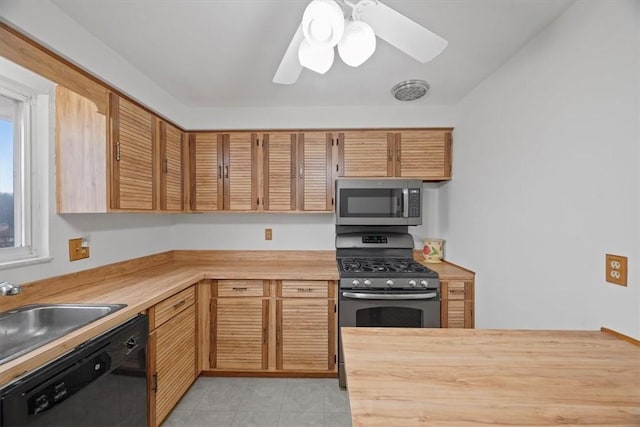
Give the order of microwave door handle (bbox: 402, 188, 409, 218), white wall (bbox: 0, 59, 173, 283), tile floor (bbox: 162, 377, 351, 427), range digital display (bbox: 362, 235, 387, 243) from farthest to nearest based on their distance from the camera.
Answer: range digital display (bbox: 362, 235, 387, 243) < microwave door handle (bbox: 402, 188, 409, 218) < tile floor (bbox: 162, 377, 351, 427) < white wall (bbox: 0, 59, 173, 283)

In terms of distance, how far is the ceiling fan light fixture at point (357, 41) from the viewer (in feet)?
3.10

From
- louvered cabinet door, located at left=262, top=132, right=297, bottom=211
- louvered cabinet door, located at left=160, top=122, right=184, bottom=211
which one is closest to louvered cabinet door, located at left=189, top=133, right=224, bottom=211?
louvered cabinet door, located at left=160, top=122, right=184, bottom=211

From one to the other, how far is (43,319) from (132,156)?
1.01 meters

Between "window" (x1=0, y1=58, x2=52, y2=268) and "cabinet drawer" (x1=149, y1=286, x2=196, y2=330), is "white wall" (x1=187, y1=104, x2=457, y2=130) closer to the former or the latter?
"window" (x1=0, y1=58, x2=52, y2=268)

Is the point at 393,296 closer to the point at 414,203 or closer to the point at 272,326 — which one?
the point at 414,203

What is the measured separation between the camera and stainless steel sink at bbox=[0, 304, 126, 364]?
1254 millimetres

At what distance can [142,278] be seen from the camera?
77.4 inches

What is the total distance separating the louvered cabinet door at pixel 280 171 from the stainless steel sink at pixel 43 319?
138 centimetres

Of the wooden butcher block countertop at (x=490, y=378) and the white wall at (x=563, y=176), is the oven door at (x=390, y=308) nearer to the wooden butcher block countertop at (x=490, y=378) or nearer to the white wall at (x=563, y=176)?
the white wall at (x=563, y=176)

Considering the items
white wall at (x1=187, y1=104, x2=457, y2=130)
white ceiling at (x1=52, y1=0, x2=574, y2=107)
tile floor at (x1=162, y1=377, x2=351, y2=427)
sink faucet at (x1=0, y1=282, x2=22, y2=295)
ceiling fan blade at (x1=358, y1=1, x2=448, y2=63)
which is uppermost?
white ceiling at (x1=52, y1=0, x2=574, y2=107)

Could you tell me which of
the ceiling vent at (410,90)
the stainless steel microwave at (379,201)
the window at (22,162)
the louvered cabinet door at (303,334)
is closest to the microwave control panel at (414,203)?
the stainless steel microwave at (379,201)

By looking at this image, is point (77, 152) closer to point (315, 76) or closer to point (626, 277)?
point (315, 76)

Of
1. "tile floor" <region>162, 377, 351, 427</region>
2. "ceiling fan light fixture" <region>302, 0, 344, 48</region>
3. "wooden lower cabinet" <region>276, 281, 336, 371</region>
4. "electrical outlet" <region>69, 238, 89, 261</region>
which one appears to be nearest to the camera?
"ceiling fan light fixture" <region>302, 0, 344, 48</region>

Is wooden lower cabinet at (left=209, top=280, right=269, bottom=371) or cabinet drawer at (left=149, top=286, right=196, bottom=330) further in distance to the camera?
wooden lower cabinet at (left=209, top=280, right=269, bottom=371)
